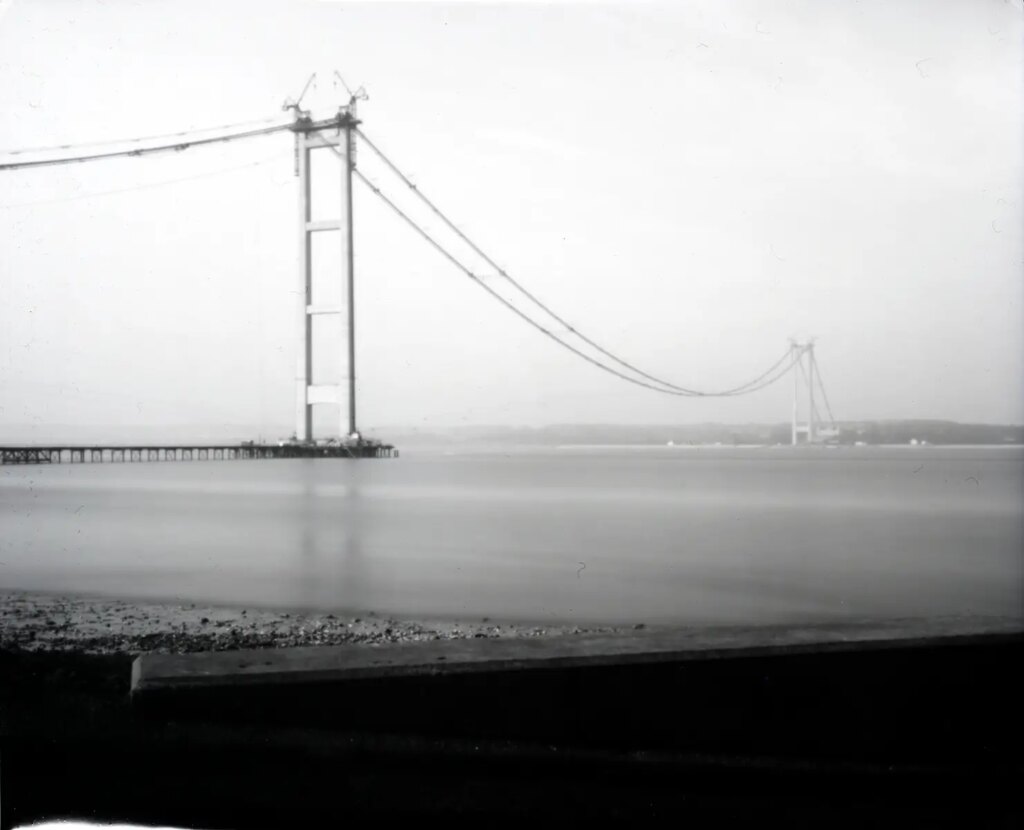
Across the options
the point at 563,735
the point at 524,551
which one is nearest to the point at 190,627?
the point at 563,735

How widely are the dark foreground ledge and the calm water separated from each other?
387 cm

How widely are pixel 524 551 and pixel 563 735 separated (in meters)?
8.42

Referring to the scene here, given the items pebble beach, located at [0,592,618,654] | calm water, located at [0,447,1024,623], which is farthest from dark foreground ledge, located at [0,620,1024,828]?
calm water, located at [0,447,1024,623]

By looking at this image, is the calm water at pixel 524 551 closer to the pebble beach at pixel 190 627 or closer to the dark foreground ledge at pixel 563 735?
the pebble beach at pixel 190 627

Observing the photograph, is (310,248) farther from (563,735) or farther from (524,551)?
(563,735)

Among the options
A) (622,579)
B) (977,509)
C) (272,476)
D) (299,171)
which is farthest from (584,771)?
(272,476)

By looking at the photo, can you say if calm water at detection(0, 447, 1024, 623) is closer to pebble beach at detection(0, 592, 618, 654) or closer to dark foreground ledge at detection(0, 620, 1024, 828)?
pebble beach at detection(0, 592, 618, 654)

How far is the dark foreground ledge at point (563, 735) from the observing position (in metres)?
1.71

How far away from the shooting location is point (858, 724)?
1.86 meters

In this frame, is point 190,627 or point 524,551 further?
point 524,551

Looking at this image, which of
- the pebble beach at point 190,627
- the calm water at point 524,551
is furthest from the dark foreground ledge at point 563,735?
the calm water at point 524,551

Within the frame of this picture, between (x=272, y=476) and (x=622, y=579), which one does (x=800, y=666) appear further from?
(x=272, y=476)

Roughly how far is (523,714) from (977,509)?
19.0 m

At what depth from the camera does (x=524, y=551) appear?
1013 cm
